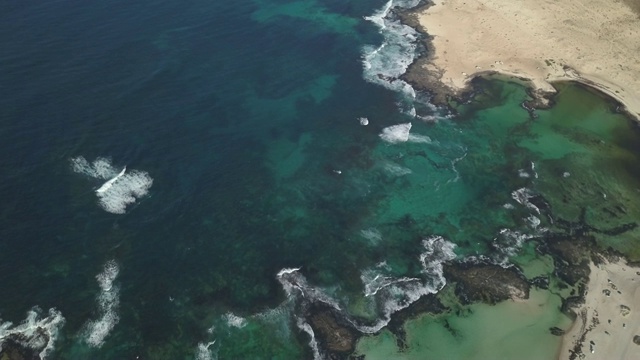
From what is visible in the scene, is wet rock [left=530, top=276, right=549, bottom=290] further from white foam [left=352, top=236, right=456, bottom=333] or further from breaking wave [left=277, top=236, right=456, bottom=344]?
breaking wave [left=277, top=236, right=456, bottom=344]

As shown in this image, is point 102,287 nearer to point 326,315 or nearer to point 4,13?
point 326,315

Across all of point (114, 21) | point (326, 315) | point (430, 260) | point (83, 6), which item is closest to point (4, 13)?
point (83, 6)

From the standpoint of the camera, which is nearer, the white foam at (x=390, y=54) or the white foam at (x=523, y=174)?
the white foam at (x=523, y=174)

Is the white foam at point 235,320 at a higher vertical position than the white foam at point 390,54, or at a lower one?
lower

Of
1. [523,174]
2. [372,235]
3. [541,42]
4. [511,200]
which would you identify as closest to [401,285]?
[372,235]

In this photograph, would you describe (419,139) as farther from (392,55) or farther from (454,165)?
(392,55)

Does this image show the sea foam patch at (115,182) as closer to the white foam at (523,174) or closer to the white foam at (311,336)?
the white foam at (311,336)

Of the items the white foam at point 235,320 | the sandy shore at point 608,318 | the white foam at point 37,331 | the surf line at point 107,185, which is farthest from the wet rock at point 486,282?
the white foam at point 37,331
